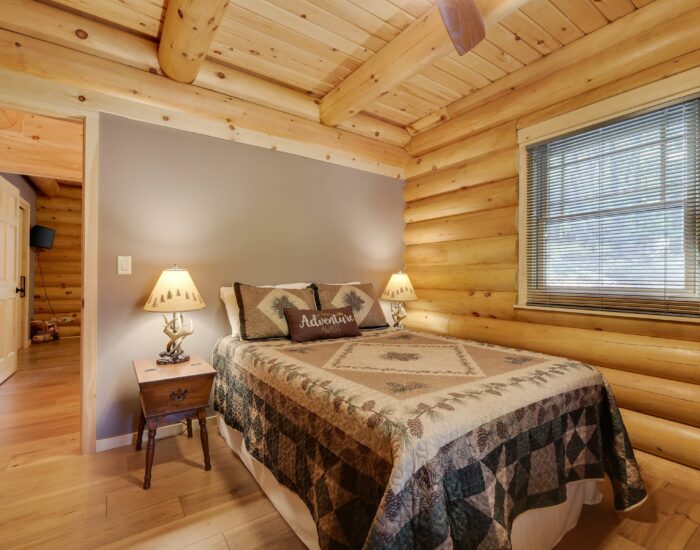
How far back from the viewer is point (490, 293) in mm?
2957

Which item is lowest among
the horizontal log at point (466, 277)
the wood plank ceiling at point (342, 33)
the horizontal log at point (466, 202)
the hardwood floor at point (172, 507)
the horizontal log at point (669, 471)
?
the hardwood floor at point (172, 507)

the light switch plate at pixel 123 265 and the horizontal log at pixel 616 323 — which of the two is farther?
the light switch plate at pixel 123 265

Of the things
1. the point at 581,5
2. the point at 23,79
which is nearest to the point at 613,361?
the point at 581,5

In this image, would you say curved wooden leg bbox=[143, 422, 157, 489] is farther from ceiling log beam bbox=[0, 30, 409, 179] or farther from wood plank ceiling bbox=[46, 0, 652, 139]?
wood plank ceiling bbox=[46, 0, 652, 139]

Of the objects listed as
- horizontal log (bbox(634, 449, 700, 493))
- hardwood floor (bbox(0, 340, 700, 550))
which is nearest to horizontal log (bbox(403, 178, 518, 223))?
horizontal log (bbox(634, 449, 700, 493))

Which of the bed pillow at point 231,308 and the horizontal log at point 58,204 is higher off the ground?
the horizontal log at point 58,204

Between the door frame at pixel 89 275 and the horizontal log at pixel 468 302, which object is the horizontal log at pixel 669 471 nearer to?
the horizontal log at pixel 468 302

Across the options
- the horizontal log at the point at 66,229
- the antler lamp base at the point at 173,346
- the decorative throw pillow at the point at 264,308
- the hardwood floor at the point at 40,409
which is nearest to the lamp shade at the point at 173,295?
the antler lamp base at the point at 173,346

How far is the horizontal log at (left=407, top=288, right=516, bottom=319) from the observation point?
2.84 metres

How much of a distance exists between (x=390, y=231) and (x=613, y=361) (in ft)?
7.15

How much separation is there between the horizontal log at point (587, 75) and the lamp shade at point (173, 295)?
255 centimetres

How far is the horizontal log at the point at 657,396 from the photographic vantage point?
1864 millimetres

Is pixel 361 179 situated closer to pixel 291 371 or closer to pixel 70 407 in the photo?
pixel 291 371

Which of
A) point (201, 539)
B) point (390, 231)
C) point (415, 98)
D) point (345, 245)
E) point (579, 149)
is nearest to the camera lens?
point (201, 539)
